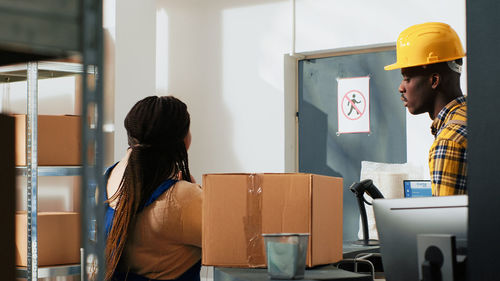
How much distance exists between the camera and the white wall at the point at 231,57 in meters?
4.09

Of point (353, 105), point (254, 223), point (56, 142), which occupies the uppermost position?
point (353, 105)

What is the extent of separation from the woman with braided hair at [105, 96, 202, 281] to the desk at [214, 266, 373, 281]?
0.25 meters

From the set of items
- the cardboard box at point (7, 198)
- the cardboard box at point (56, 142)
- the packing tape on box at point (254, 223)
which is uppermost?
the cardboard box at point (56, 142)

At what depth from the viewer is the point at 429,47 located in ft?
7.31

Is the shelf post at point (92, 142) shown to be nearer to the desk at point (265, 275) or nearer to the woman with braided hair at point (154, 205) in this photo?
the desk at point (265, 275)

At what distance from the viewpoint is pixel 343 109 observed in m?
4.23

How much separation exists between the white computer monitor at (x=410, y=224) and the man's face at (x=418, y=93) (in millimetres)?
844

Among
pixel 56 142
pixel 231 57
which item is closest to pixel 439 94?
pixel 56 142

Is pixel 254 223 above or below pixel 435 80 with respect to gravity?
below

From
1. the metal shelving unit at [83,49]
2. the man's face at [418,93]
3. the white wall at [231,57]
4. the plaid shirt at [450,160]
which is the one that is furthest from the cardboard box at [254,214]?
the white wall at [231,57]

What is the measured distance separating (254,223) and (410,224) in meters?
0.42

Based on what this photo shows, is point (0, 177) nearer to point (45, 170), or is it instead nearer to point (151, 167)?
point (151, 167)

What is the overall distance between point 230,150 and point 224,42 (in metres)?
0.81

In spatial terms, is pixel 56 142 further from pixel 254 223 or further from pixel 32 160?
pixel 254 223
